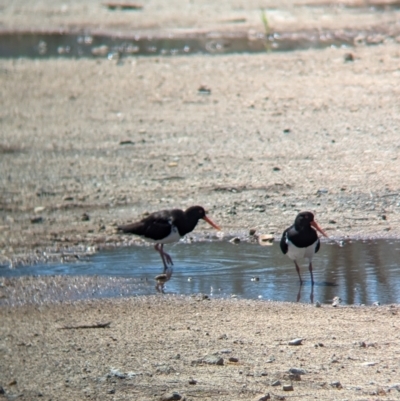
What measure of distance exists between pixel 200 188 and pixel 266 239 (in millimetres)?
1850

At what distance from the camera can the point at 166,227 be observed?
9273 mm

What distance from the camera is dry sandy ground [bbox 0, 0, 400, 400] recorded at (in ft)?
21.4

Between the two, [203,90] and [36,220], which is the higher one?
[203,90]

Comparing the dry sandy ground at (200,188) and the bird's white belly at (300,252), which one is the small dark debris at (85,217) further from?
the bird's white belly at (300,252)

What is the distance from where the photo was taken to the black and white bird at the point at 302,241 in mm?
8508

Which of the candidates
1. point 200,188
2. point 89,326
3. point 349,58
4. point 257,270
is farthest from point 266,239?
point 349,58

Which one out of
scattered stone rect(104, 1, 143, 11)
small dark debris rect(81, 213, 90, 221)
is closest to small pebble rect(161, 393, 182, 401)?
small dark debris rect(81, 213, 90, 221)

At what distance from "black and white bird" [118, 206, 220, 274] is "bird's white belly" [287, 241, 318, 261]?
3.56ft

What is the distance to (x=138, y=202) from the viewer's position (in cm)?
1109

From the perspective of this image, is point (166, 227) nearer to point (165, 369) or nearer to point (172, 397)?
point (165, 369)

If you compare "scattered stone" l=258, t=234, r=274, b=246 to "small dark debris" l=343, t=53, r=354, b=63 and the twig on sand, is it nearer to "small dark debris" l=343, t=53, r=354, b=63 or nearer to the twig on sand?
the twig on sand

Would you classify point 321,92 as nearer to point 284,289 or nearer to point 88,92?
point 88,92

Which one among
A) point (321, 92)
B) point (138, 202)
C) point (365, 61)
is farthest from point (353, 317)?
point (365, 61)

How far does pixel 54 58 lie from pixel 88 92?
166 inches
